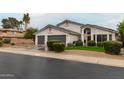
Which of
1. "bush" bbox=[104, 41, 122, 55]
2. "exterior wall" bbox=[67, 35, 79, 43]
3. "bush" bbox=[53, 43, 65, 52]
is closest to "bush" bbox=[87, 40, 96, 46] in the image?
"bush" bbox=[53, 43, 65, 52]

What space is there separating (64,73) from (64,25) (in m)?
24.3

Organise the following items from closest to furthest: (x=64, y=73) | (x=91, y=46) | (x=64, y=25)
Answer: (x=64, y=73)
(x=91, y=46)
(x=64, y=25)

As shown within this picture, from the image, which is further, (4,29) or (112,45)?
(4,29)

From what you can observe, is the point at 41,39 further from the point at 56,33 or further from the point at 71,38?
the point at 71,38

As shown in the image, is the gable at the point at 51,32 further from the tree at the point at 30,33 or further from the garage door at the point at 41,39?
the tree at the point at 30,33

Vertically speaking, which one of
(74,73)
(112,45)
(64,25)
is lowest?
(74,73)

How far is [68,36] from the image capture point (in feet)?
112

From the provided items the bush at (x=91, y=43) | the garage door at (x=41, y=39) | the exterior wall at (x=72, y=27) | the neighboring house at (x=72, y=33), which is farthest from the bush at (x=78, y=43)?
the garage door at (x=41, y=39)

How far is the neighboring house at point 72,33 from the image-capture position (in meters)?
30.3

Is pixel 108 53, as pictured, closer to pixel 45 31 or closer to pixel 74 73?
pixel 74 73

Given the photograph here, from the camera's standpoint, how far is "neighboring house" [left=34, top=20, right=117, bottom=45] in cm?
3027

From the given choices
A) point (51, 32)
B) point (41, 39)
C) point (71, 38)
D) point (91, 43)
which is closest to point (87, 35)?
point (71, 38)

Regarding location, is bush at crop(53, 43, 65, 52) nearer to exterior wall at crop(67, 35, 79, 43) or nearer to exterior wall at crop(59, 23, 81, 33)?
exterior wall at crop(67, 35, 79, 43)

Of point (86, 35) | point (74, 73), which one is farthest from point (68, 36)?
point (74, 73)
